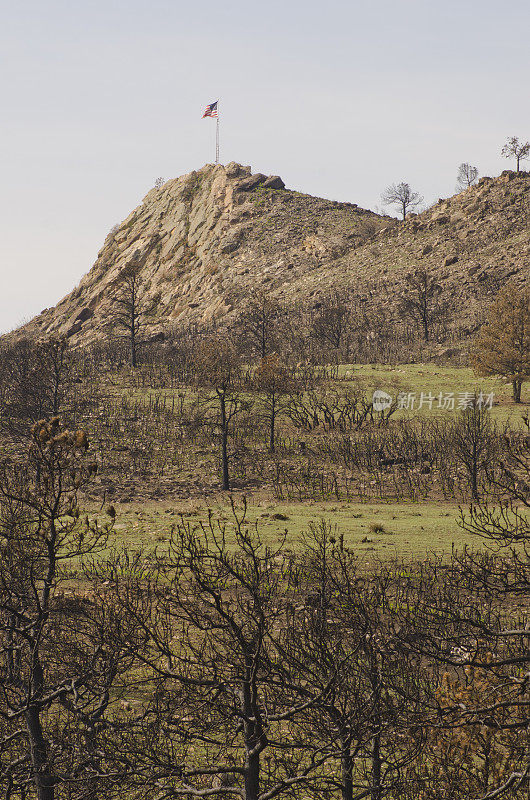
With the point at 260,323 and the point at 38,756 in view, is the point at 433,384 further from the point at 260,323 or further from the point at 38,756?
the point at 38,756

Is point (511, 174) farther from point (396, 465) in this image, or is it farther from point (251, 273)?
point (396, 465)

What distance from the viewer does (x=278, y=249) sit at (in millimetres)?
103875

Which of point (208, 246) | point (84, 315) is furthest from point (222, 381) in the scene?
point (84, 315)

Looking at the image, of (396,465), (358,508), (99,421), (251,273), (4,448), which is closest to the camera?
(358,508)

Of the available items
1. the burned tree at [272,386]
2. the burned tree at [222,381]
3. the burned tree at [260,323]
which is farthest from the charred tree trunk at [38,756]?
the burned tree at [260,323]

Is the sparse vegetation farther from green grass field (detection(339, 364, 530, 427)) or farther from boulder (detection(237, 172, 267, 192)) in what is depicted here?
boulder (detection(237, 172, 267, 192))

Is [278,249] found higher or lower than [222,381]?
higher

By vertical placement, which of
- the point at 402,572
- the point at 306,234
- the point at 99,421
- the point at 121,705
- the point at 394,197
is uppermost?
the point at 394,197

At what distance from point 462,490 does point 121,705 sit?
25064mm

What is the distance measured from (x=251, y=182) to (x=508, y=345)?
7764 centimetres

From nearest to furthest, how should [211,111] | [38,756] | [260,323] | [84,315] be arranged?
[38,756], [260,323], [211,111], [84,315]

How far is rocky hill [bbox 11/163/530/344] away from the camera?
8412 centimetres

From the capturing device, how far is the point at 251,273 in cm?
10106

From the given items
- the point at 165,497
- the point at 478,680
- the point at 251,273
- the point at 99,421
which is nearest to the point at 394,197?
the point at 251,273
